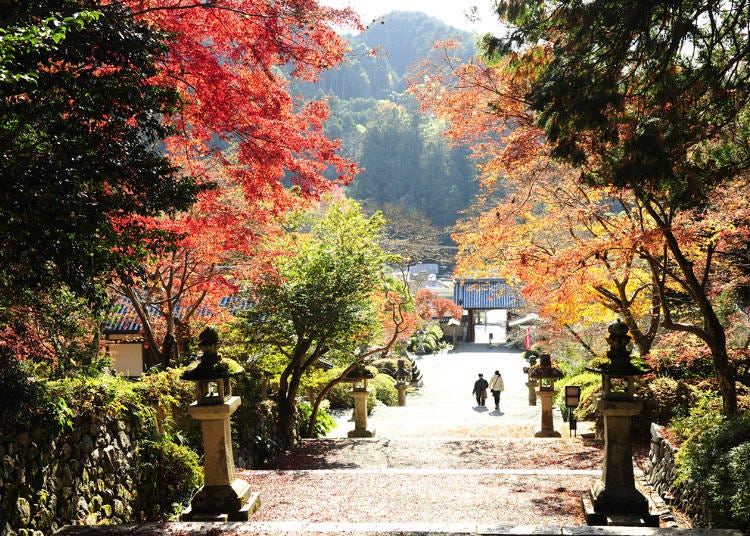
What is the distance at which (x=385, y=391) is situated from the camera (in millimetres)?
19797

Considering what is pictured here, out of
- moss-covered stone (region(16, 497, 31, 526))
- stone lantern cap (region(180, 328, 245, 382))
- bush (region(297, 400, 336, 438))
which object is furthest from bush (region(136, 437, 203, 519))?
bush (region(297, 400, 336, 438))

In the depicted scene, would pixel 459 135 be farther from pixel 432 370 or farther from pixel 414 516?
pixel 432 370

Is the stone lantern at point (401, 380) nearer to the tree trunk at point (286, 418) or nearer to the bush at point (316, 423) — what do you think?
the bush at point (316, 423)

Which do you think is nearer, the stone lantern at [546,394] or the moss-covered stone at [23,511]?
the moss-covered stone at [23,511]

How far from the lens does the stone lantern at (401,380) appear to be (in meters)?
19.5

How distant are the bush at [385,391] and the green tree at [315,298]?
344 inches

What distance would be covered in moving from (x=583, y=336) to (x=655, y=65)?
1246cm

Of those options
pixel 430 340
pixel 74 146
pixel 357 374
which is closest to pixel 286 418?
pixel 357 374

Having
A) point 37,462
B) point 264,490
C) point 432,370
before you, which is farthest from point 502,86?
point 432,370

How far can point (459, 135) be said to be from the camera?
27.2ft

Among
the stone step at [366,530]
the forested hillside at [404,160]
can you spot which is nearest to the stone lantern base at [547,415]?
the stone step at [366,530]

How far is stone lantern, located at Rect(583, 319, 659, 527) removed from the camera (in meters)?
5.06

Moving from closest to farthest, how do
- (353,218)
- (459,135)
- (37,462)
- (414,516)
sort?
(37,462) < (414,516) < (459,135) < (353,218)

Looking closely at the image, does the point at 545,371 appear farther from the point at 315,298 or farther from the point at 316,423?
the point at 316,423
